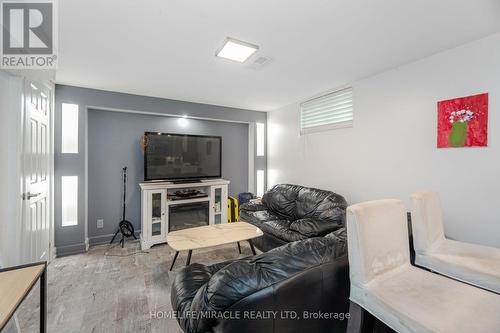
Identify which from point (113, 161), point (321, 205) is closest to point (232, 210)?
point (321, 205)

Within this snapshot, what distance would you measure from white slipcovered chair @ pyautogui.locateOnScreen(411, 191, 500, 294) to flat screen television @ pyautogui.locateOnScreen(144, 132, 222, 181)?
10.5ft

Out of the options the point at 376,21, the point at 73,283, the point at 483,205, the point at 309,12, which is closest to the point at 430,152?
the point at 483,205

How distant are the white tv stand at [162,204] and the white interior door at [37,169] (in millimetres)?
1096

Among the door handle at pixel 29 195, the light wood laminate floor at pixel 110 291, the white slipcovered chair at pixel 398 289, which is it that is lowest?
the light wood laminate floor at pixel 110 291

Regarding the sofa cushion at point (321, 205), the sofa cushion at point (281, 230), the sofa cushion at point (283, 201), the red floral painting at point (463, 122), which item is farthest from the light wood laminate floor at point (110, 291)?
the red floral painting at point (463, 122)

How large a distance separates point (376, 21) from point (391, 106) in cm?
116

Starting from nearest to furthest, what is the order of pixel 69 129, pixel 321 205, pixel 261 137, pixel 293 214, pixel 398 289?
pixel 398 289 → pixel 321 205 → pixel 69 129 → pixel 293 214 → pixel 261 137

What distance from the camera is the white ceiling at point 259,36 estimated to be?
1.51 m

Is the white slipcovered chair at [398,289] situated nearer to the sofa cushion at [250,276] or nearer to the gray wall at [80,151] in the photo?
the sofa cushion at [250,276]

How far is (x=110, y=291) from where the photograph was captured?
7.21 ft

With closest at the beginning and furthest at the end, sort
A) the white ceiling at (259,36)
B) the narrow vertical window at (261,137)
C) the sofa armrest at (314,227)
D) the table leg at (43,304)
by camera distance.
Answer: the table leg at (43,304) → the white ceiling at (259,36) → the sofa armrest at (314,227) → the narrow vertical window at (261,137)

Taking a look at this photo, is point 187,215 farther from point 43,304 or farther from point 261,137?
point 43,304

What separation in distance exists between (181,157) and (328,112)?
101 inches

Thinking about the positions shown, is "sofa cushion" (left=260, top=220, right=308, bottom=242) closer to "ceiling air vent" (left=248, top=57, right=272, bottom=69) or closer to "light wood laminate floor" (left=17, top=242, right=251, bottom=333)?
"light wood laminate floor" (left=17, top=242, right=251, bottom=333)
